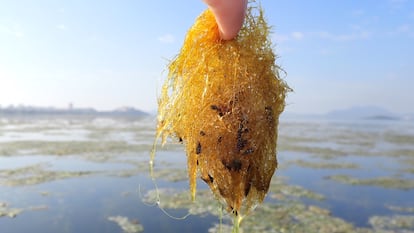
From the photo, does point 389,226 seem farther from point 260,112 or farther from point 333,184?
point 260,112

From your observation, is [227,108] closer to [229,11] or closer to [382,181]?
[229,11]

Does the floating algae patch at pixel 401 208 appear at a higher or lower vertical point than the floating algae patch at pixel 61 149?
lower

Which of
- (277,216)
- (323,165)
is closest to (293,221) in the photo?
(277,216)

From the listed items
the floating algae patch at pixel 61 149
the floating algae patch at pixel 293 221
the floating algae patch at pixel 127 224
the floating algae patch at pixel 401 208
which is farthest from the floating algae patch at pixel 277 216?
the floating algae patch at pixel 61 149

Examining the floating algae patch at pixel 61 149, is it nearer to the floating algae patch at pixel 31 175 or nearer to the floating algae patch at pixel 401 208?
the floating algae patch at pixel 31 175

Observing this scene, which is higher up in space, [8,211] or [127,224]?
[8,211]

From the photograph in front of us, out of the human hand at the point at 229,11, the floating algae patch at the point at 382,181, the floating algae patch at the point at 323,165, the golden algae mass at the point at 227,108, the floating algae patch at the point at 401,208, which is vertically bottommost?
the floating algae patch at the point at 401,208
